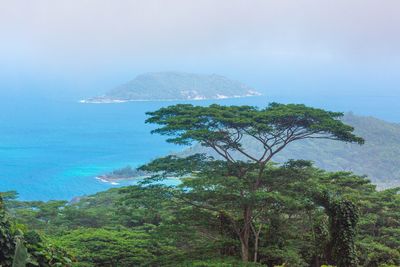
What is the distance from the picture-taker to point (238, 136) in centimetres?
1119

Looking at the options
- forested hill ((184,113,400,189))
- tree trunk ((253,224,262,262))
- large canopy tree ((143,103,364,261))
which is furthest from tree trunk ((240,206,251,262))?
forested hill ((184,113,400,189))

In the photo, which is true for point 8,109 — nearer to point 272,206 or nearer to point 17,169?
point 17,169

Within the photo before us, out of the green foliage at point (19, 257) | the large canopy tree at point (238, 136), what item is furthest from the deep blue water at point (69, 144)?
the green foliage at point (19, 257)

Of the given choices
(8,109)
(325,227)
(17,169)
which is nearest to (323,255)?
(325,227)

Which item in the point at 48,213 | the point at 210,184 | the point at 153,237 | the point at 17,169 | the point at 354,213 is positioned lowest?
the point at 17,169

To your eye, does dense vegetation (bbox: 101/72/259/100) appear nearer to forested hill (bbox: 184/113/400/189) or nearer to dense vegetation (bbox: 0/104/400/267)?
forested hill (bbox: 184/113/400/189)

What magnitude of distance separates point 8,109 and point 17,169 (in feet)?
239

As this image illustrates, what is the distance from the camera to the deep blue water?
7156 cm

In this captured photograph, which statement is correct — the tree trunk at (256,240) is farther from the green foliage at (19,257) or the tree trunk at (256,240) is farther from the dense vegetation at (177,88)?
the dense vegetation at (177,88)

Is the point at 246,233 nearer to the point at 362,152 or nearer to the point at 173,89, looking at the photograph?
the point at 362,152

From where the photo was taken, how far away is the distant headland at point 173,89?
15425 centimetres

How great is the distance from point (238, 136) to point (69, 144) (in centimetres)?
9042

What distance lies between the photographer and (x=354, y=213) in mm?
10805

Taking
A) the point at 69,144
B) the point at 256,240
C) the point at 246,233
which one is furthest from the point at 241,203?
the point at 69,144
